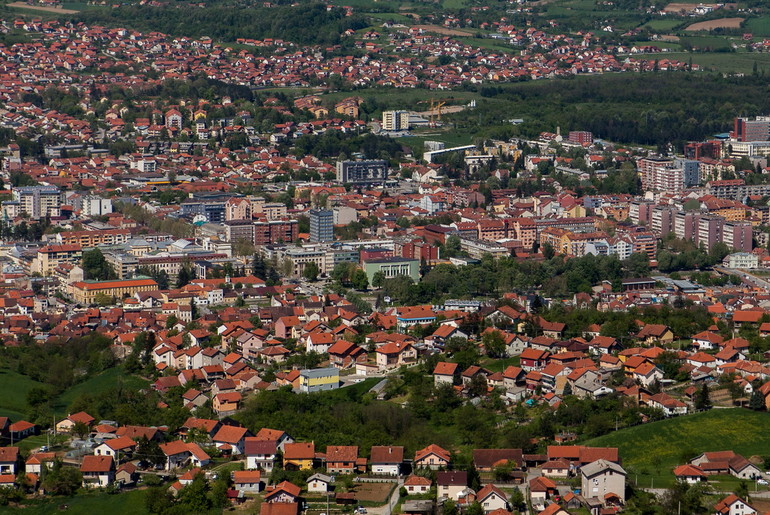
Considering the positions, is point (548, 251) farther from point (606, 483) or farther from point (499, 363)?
point (606, 483)

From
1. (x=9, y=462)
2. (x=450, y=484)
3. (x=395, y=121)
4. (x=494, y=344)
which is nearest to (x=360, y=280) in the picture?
(x=494, y=344)

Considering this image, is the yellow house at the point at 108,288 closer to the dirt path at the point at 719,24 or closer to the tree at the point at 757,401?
the tree at the point at 757,401

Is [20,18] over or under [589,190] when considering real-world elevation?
over

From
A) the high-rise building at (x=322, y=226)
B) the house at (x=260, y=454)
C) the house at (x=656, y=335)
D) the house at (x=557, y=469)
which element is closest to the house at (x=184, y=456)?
the house at (x=260, y=454)

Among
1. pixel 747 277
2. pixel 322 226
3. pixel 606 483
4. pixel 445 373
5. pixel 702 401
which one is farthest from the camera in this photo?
pixel 322 226

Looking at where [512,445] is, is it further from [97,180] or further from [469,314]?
[97,180]

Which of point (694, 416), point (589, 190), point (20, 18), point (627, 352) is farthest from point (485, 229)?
point (20, 18)
